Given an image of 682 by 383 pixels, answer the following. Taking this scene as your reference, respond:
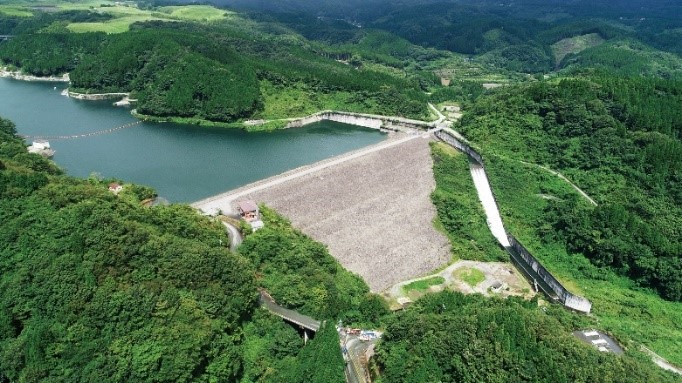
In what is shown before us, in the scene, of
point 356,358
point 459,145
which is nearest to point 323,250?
point 356,358

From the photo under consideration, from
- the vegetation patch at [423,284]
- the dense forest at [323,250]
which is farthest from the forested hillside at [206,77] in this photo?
the vegetation patch at [423,284]

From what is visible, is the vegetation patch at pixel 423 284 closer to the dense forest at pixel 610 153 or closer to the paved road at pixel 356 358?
the paved road at pixel 356 358

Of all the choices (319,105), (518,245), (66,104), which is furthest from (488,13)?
(518,245)

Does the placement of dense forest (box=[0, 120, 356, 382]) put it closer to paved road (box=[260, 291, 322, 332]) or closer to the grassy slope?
paved road (box=[260, 291, 322, 332])

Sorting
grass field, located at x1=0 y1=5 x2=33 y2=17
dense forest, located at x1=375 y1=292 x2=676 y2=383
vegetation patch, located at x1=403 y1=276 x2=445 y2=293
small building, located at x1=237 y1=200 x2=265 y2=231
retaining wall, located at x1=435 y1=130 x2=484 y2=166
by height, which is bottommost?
vegetation patch, located at x1=403 y1=276 x2=445 y2=293

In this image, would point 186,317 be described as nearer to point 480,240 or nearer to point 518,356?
point 518,356

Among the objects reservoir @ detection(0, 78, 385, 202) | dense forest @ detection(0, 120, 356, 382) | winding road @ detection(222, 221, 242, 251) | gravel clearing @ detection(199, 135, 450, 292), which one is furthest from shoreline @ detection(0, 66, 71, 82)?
winding road @ detection(222, 221, 242, 251)

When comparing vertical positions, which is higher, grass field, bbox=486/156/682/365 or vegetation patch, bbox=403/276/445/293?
grass field, bbox=486/156/682/365
